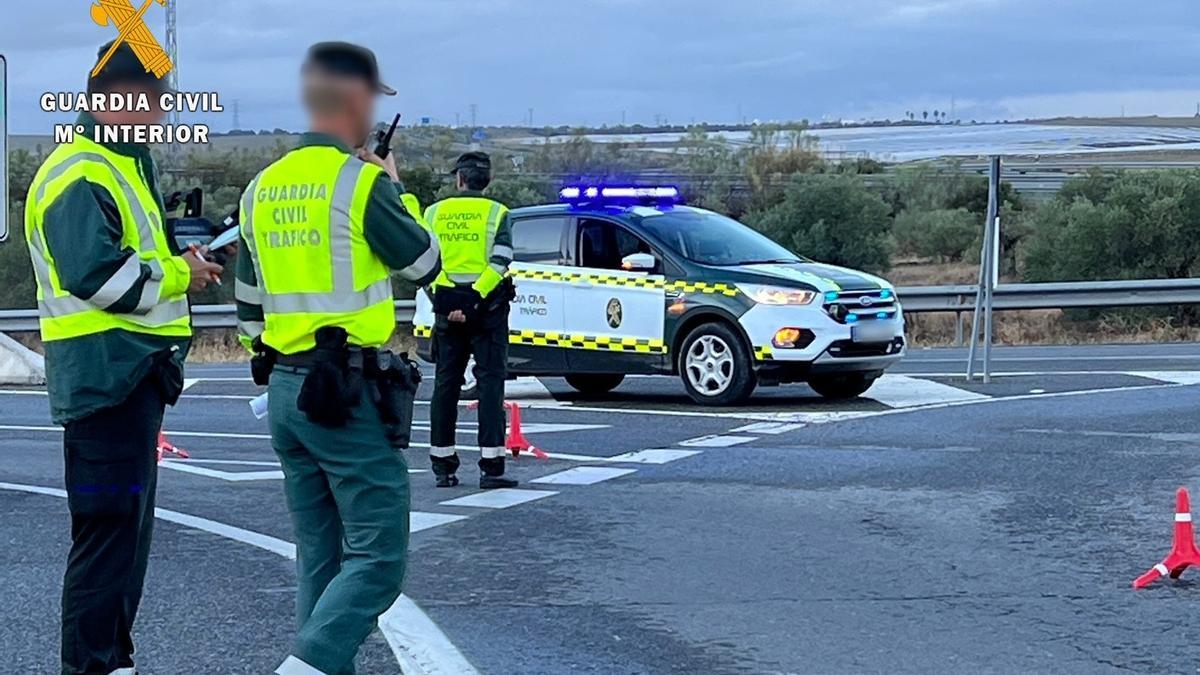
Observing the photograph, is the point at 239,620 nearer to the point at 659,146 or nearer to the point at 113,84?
the point at 113,84

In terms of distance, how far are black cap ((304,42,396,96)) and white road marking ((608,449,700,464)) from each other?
6498 mm

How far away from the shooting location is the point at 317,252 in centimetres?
509

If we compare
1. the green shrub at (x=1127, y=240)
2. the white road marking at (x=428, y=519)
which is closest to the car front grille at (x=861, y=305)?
the white road marking at (x=428, y=519)

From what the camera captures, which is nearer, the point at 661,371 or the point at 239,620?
the point at 239,620

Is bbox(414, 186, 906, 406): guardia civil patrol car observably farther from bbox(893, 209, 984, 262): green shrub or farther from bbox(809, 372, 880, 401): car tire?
bbox(893, 209, 984, 262): green shrub

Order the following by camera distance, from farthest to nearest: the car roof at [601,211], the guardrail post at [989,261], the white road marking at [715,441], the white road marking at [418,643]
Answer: the guardrail post at [989,261]
the car roof at [601,211]
the white road marking at [715,441]
the white road marking at [418,643]

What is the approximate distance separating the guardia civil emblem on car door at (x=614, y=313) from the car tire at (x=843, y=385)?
66.3 inches

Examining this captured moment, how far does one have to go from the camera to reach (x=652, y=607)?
700 centimetres

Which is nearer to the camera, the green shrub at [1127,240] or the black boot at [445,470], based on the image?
the black boot at [445,470]

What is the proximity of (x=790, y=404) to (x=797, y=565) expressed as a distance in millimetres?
6855

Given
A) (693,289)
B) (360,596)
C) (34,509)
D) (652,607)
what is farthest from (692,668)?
(693,289)

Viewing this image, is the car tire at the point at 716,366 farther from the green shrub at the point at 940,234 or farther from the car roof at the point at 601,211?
the green shrub at the point at 940,234

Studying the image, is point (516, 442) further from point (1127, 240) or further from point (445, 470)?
point (1127, 240)

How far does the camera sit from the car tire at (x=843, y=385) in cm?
1495
